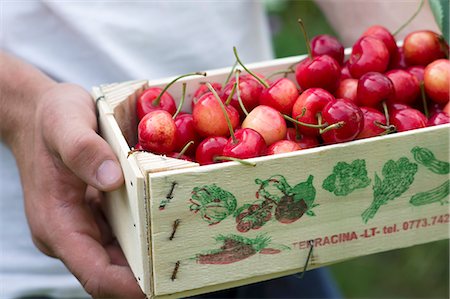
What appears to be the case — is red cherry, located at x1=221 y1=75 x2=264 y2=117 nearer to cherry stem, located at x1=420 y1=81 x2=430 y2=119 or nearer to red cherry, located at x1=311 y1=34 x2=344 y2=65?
red cherry, located at x1=311 y1=34 x2=344 y2=65

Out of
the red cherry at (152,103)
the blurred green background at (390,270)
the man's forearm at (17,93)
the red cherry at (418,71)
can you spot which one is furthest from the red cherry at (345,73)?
the blurred green background at (390,270)

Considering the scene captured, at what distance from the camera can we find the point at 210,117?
1.16m

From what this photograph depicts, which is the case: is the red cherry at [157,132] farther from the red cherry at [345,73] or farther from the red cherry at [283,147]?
the red cherry at [345,73]

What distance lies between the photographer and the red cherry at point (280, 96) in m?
1.21

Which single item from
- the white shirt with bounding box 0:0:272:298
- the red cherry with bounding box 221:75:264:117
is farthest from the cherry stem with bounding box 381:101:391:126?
the white shirt with bounding box 0:0:272:298

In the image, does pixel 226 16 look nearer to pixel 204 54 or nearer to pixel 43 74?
pixel 204 54

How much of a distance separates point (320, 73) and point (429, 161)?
23cm

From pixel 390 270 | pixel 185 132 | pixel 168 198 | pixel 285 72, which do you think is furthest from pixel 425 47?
pixel 390 270

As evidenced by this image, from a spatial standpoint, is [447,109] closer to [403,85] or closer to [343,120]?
[403,85]

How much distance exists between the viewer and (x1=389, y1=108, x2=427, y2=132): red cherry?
1.17 metres

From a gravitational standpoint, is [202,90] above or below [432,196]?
above

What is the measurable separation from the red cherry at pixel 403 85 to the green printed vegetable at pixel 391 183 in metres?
0.17

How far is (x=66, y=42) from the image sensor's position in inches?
56.6

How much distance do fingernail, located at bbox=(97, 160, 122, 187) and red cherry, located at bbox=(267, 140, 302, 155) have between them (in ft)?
0.75
